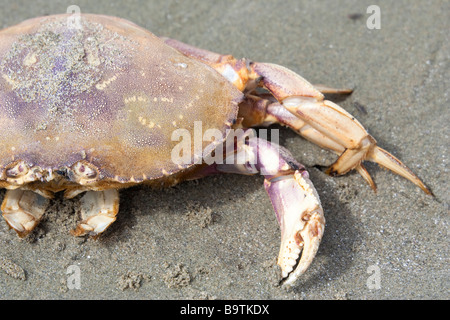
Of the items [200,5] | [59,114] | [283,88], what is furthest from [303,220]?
[200,5]

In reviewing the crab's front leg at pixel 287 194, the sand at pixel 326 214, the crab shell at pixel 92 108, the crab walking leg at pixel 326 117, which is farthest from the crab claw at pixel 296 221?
the crab shell at pixel 92 108

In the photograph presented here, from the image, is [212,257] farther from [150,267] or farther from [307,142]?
[307,142]

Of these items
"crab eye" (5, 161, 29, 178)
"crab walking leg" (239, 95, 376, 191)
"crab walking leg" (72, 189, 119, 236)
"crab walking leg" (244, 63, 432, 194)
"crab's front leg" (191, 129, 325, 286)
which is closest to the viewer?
"crab eye" (5, 161, 29, 178)

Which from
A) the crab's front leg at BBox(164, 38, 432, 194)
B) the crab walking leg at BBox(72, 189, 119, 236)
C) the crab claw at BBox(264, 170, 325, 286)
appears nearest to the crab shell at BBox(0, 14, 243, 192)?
the crab walking leg at BBox(72, 189, 119, 236)

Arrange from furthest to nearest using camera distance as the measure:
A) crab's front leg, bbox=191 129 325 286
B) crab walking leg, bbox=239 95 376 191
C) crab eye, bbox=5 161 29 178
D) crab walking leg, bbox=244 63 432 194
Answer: crab walking leg, bbox=239 95 376 191 → crab walking leg, bbox=244 63 432 194 → crab's front leg, bbox=191 129 325 286 → crab eye, bbox=5 161 29 178

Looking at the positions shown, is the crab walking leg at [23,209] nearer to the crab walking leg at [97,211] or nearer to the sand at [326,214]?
the sand at [326,214]

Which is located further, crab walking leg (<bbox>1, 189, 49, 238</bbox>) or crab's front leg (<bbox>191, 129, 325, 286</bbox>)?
crab walking leg (<bbox>1, 189, 49, 238</bbox>)

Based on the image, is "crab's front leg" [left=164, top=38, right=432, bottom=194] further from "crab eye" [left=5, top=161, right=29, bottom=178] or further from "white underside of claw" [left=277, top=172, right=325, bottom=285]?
"crab eye" [left=5, top=161, right=29, bottom=178]
